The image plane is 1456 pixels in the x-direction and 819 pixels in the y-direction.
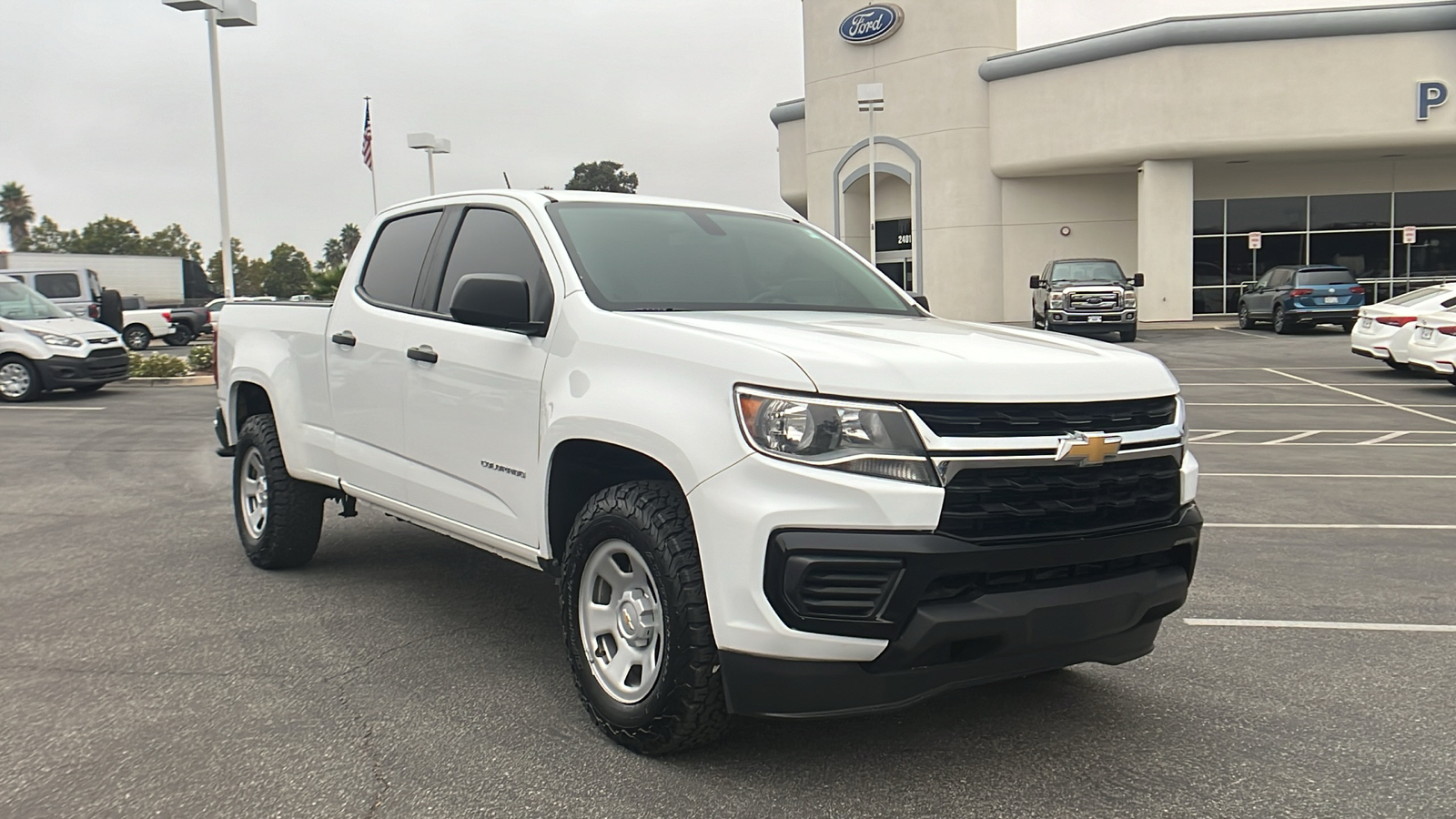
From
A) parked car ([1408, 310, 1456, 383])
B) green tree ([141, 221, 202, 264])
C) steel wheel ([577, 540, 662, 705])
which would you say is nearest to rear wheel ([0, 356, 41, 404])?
steel wheel ([577, 540, 662, 705])

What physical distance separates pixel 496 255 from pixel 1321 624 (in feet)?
13.3

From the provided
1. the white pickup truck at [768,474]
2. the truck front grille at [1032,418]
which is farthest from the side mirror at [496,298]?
the truck front grille at [1032,418]

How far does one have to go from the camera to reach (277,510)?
6309 millimetres

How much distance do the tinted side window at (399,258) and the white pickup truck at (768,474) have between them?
49cm

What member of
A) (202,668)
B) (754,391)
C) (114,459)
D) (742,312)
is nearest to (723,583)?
(754,391)

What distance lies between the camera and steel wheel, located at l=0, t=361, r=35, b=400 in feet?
59.5

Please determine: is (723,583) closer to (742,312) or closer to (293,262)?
(742,312)

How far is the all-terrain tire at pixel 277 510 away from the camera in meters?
6.31

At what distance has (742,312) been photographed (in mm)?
4371

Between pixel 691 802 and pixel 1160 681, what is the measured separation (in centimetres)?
211

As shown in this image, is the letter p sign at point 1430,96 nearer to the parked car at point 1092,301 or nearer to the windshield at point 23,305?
the parked car at point 1092,301

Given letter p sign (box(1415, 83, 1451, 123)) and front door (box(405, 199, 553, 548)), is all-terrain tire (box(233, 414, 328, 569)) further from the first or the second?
letter p sign (box(1415, 83, 1451, 123))

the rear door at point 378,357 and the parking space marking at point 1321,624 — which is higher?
the rear door at point 378,357

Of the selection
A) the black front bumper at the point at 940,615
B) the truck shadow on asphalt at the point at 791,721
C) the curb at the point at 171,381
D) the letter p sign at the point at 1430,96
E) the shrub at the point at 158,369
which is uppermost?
the letter p sign at the point at 1430,96
